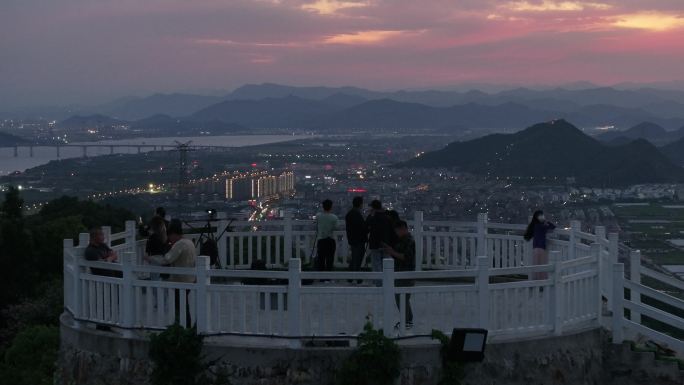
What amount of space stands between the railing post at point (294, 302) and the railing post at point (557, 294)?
336cm

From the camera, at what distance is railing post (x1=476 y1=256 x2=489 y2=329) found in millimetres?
12078

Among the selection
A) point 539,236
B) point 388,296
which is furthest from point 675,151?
point 388,296

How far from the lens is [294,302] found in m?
11.9

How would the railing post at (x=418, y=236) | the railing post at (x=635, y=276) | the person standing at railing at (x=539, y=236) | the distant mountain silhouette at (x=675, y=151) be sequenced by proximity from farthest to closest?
1. the distant mountain silhouette at (x=675, y=151)
2. the railing post at (x=418, y=236)
3. the person standing at railing at (x=539, y=236)
4. the railing post at (x=635, y=276)

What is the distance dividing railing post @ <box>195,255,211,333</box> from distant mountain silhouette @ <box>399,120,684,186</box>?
76.7 m

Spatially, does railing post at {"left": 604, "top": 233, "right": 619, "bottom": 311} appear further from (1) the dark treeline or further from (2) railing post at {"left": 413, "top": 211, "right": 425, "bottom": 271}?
(1) the dark treeline

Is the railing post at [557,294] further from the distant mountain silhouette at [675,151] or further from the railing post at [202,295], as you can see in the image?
the distant mountain silhouette at [675,151]

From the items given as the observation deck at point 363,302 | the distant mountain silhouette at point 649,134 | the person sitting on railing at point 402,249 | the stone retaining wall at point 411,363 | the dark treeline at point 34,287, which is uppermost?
the distant mountain silhouette at point 649,134

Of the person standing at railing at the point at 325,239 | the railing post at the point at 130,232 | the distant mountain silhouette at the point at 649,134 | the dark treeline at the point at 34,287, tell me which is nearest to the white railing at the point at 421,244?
the person standing at railing at the point at 325,239

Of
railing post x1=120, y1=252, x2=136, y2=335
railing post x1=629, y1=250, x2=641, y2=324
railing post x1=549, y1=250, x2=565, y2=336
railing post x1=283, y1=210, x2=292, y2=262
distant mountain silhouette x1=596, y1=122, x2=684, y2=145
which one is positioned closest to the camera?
railing post x1=120, y1=252, x2=136, y2=335

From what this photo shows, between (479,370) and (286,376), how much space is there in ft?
7.87

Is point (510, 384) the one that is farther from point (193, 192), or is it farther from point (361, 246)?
point (193, 192)

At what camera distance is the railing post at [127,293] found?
12586mm

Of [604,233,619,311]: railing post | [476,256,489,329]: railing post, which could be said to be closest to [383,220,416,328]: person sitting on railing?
[476,256,489,329]: railing post
